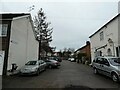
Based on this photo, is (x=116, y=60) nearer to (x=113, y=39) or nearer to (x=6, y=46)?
(x=113, y=39)

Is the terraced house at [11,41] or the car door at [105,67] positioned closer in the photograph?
the car door at [105,67]

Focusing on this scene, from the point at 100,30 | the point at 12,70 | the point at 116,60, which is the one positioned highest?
the point at 100,30

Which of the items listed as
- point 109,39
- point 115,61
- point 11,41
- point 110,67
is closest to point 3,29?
point 11,41

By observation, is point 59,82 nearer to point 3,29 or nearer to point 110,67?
point 110,67

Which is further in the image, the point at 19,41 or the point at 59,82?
the point at 19,41

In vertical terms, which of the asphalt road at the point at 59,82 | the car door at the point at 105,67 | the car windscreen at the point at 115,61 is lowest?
the asphalt road at the point at 59,82

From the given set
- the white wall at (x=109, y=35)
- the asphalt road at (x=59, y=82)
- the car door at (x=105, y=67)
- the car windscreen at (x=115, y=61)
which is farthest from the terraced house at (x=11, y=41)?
the white wall at (x=109, y=35)

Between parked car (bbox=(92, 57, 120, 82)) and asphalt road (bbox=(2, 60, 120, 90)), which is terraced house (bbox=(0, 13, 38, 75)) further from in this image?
parked car (bbox=(92, 57, 120, 82))

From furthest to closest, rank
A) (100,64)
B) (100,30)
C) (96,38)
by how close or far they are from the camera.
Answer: (96,38) → (100,30) → (100,64)

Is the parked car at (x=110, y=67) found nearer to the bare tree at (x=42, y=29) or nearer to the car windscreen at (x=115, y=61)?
the car windscreen at (x=115, y=61)

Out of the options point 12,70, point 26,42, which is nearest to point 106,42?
point 26,42

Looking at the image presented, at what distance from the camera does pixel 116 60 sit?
1337cm


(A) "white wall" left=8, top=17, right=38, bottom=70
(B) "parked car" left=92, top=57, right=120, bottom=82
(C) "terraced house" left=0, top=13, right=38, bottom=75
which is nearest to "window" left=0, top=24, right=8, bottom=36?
(C) "terraced house" left=0, top=13, right=38, bottom=75

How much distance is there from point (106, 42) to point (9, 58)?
1385 cm
